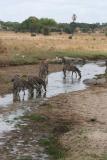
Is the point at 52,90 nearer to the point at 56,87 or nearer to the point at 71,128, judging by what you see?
the point at 56,87

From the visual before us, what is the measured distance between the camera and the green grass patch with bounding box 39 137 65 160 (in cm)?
1433

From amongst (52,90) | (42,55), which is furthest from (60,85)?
(42,55)

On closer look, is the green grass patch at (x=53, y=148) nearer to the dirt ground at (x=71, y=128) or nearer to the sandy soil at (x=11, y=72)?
the dirt ground at (x=71, y=128)

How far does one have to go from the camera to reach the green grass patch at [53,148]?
47.0ft

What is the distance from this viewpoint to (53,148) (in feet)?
49.9

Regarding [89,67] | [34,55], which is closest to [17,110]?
[89,67]

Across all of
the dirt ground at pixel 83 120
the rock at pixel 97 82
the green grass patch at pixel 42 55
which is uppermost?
the dirt ground at pixel 83 120

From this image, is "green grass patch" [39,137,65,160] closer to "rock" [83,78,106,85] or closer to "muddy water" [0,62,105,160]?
"muddy water" [0,62,105,160]

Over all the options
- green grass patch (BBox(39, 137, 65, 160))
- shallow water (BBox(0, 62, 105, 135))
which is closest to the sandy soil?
shallow water (BBox(0, 62, 105, 135))

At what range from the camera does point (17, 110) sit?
21.3 meters

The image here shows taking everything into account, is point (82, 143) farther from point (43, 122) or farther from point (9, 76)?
point (9, 76)

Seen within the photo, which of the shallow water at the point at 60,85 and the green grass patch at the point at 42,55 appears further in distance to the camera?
the green grass patch at the point at 42,55

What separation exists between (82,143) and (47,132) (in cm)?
240

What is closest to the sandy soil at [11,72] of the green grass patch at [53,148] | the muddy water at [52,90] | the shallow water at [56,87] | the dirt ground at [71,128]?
the shallow water at [56,87]
